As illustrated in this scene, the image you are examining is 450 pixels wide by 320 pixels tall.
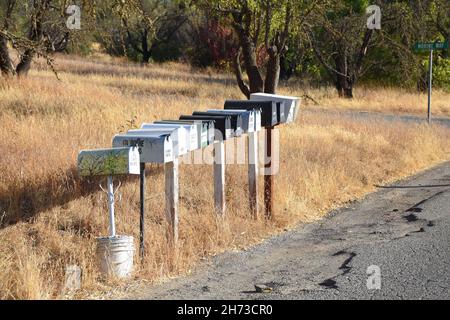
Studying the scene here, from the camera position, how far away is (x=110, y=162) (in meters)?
5.63

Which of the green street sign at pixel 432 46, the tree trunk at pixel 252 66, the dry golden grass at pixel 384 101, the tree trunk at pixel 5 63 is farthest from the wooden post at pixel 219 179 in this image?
the dry golden grass at pixel 384 101

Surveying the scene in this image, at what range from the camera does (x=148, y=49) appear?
47.8 meters

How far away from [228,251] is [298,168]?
3319 mm

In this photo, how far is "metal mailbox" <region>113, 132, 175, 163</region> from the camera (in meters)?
5.86

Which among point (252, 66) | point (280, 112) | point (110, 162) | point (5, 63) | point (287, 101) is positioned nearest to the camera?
point (110, 162)

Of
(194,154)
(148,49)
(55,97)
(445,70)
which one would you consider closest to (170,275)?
(194,154)

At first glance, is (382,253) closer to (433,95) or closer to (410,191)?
(410,191)

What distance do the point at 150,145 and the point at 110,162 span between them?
1.32ft

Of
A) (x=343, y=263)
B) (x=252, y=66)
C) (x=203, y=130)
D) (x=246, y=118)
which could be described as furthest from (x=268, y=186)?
(x=252, y=66)

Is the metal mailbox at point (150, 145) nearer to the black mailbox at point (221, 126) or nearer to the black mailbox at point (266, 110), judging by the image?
the black mailbox at point (221, 126)

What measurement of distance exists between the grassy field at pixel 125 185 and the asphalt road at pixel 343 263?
284 millimetres

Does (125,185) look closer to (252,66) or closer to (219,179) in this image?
(219,179)

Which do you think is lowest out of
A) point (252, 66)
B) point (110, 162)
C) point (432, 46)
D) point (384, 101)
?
point (384, 101)

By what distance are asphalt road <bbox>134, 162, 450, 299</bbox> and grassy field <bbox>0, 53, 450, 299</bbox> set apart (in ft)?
0.93
